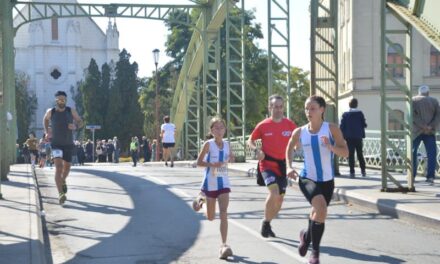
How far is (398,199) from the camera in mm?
13055

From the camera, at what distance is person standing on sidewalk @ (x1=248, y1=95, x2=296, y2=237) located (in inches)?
392

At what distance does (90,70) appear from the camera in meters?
93.2

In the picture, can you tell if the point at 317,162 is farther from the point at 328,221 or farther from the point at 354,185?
the point at 354,185

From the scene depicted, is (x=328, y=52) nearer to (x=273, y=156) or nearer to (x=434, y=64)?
(x=273, y=156)

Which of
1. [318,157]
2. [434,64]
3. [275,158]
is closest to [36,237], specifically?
[275,158]

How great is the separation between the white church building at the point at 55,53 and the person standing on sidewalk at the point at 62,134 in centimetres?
9308

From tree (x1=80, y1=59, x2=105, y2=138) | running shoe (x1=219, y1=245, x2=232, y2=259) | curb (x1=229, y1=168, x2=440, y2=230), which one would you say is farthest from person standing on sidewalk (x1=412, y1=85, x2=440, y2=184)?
tree (x1=80, y1=59, x2=105, y2=138)

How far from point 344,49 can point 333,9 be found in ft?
133

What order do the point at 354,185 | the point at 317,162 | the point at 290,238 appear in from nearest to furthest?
the point at 317,162 < the point at 290,238 < the point at 354,185

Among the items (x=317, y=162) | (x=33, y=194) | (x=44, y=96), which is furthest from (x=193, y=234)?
(x=44, y=96)

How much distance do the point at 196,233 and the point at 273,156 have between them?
59.4 inches

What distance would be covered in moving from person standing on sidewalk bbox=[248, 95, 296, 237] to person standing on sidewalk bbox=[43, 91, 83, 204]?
15.7ft

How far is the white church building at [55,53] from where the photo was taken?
347 feet

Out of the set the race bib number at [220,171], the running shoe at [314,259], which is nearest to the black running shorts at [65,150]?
the race bib number at [220,171]
